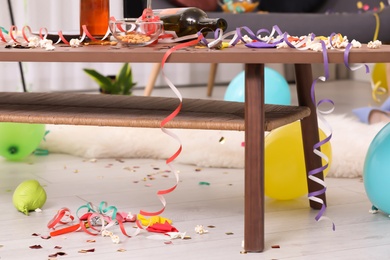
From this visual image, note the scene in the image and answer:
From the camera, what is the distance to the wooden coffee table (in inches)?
52.5

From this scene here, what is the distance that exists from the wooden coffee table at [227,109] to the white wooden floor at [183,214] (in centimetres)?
11

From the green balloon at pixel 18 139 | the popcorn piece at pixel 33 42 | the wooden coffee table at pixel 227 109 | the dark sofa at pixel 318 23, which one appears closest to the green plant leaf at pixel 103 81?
the dark sofa at pixel 318 23

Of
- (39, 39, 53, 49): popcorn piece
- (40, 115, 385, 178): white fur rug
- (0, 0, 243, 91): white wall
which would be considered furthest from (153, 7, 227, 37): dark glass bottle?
(0, 0, 243, 91): white wall

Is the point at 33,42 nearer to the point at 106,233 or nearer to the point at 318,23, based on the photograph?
the point at 106,233

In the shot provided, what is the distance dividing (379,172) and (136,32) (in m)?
0.60

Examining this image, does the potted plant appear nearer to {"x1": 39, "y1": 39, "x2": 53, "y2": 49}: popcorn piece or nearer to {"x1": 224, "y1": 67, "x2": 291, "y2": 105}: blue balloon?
{"x1": 224, "y1": 67, "x2": 291, "y2": 105}: blue balloon

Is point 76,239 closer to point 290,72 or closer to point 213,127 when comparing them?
point 213,127

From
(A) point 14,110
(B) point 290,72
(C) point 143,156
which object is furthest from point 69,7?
(A) point 14,110

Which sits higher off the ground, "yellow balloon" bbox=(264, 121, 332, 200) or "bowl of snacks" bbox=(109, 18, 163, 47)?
"bowl of snacks" bbox=(109, 18, 163, 47)

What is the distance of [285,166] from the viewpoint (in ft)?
5.57

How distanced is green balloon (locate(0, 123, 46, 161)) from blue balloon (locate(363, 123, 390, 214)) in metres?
1.04

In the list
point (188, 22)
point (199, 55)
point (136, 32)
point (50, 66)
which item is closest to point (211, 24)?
point (188, 22)

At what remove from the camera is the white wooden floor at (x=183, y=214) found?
141 cm

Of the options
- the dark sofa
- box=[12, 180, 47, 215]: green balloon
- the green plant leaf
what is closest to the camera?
box=[12, 180, 47, 215]: green balloon
